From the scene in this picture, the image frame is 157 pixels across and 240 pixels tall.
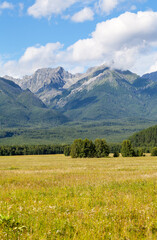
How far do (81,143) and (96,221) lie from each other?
301ft

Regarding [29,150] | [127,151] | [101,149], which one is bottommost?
[29,150]

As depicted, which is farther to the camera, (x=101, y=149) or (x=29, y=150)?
(x=29, y=150)

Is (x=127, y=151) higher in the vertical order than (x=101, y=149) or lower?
lower

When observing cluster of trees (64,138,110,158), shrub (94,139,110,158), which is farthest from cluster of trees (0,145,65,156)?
shrub (94,139,110,158)

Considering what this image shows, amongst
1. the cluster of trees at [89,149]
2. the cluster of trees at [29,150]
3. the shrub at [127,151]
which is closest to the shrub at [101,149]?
the cluster of trees at [89,149]

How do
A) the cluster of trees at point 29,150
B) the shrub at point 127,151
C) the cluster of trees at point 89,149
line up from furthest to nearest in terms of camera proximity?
the cluster of trees at point 29,150 < the shrub at point 127,151 < the cluster of trees at point 89,149

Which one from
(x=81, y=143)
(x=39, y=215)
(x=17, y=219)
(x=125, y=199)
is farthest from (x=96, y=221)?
(x=81, y=143)

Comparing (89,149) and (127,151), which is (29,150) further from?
(127,151)

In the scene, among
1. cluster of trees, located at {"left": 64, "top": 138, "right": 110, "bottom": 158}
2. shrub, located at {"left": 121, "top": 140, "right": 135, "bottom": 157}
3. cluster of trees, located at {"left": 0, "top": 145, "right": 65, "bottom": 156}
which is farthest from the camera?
cluster of trees, located at {"left": 0, "top": 145, "right": 65, "bottom": 156}

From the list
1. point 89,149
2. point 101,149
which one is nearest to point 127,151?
point 101,149

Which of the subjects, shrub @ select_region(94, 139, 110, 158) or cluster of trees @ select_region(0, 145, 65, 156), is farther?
cluster of trees @ select_region(0, 145, 65, 156)

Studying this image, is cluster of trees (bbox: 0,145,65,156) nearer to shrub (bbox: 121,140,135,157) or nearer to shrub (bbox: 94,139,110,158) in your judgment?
shrub (bbox: 94,139,110,158)

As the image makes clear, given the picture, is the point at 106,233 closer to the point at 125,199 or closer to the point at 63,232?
the point at 63,232

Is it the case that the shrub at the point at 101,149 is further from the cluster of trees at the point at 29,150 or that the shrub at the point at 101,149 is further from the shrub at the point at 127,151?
the cluster of trees at the point at 29,150
